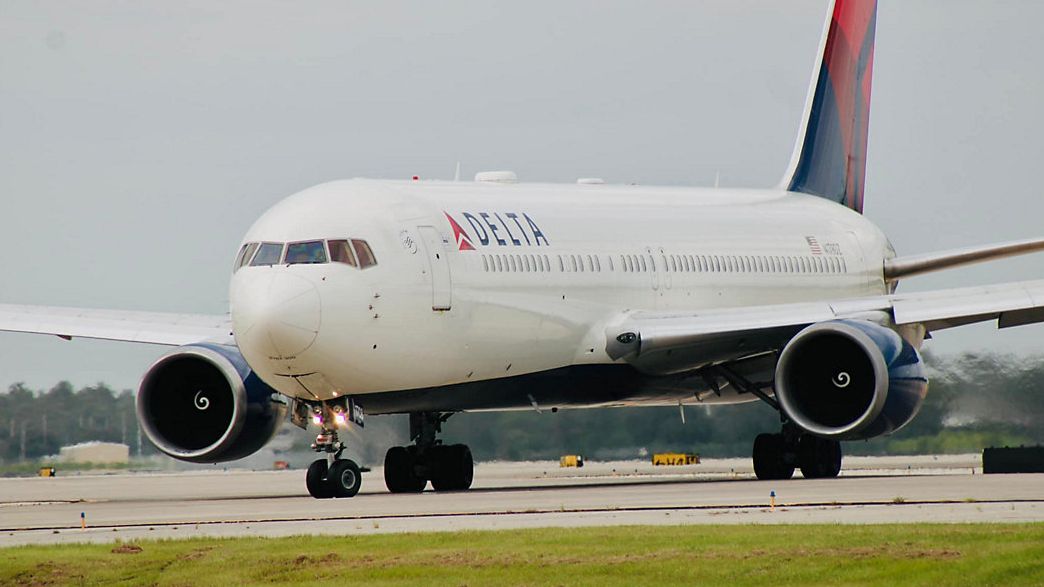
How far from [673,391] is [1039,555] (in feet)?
52.5

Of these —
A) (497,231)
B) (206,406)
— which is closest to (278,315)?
(206,406)

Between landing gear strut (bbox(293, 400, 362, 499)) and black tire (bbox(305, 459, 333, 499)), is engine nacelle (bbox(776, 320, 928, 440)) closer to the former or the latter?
landing gear strut (bbox(293, 400, 362, 499))

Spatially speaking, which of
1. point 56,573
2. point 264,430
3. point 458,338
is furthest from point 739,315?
point 56,573

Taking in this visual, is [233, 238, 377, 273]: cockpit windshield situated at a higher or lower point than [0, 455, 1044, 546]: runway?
higher

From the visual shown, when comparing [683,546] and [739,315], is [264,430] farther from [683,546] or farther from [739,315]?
[683,546]

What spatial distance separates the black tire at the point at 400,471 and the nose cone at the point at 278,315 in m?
4.46

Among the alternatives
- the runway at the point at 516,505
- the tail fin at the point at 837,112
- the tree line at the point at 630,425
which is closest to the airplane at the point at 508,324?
the runway at the point at 516,505

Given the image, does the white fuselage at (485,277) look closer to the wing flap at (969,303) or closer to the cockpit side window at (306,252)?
the cockpit side window at (306,252)

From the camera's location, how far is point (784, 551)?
53.9 ft

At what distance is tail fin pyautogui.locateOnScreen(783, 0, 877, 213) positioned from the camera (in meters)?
38.3

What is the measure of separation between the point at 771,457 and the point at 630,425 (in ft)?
20.7

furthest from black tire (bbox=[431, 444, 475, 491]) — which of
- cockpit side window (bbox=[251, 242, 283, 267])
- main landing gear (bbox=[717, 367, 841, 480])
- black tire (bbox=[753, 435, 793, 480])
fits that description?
cockpit side window (bbox=[251, 242, 283, 267])

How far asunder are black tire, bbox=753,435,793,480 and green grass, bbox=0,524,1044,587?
12670 millimetres

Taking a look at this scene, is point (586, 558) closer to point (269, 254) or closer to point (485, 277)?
point (269, 254)
